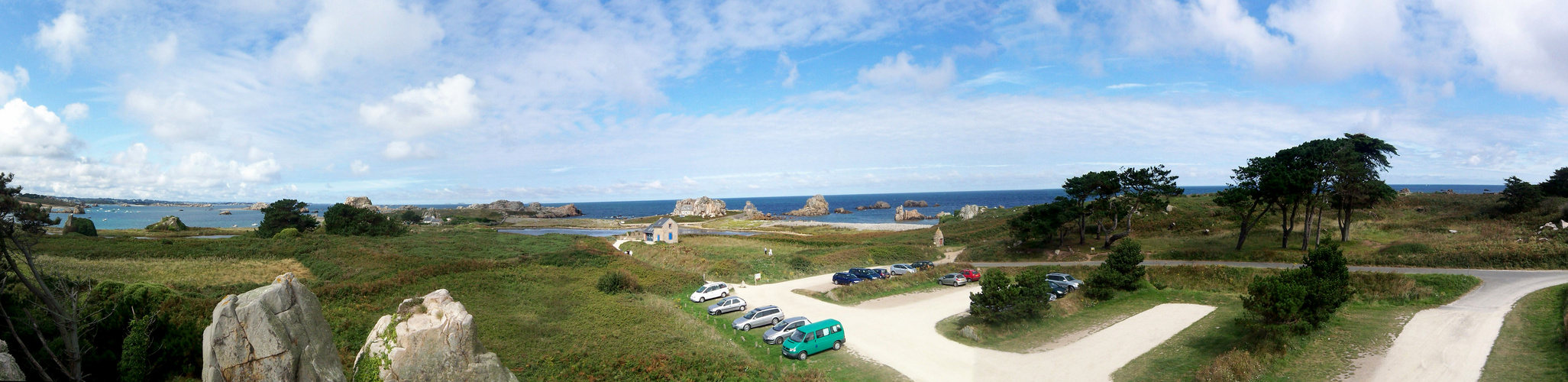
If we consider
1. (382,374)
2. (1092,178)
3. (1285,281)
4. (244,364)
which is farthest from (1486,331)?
(244,364)

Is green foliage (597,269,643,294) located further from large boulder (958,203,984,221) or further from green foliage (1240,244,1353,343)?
large boulder (958,203,984,221)

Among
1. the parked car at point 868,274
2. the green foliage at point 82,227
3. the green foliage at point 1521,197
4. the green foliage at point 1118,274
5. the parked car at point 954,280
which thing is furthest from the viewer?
the green foliage at point 82,227

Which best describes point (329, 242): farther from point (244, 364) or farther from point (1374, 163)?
point (1374, 163)

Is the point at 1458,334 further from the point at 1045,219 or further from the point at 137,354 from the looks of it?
the point at 137,354

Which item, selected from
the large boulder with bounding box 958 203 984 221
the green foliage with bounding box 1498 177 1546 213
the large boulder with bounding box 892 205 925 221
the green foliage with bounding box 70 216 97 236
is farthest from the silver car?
the large boulder with bounding box 892 205 925 221

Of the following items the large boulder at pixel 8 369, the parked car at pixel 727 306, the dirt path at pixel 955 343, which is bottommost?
the dirt path at pixel 955 343

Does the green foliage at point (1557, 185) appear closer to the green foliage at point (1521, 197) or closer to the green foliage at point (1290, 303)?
the green foliage at point (1521, 197)

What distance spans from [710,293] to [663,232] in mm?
26561

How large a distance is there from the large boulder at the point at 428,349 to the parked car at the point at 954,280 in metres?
27.1

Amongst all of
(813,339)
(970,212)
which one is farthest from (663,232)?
(970,212)

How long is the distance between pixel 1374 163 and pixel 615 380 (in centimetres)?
6185

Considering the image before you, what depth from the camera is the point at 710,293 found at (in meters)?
31.2

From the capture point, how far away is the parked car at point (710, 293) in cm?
3075

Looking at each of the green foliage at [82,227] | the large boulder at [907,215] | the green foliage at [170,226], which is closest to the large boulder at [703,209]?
the large boulder at [907,215]
